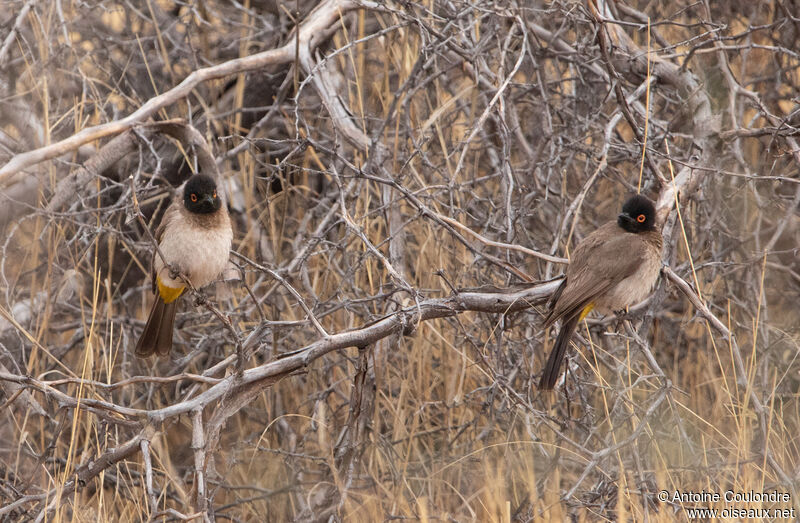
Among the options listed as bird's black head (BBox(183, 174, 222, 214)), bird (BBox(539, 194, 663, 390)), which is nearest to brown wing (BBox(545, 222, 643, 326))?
bird (BBox(539, 194, 663, 390))

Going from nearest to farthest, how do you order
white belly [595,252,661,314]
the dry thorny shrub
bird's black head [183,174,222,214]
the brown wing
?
the brown wing → white belly [595,252,661,314] → the dry thorny shrub → bird's black head [183,174,222,214]

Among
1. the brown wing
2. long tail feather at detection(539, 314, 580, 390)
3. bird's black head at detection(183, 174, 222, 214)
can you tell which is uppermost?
bird's black head at detection(183, 174, 222, 214)

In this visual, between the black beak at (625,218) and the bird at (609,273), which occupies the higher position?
the black beak at (625,218)

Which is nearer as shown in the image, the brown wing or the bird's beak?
the brown wing

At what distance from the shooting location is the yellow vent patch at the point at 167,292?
462cm

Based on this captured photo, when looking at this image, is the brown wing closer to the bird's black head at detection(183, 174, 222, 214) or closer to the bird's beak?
the bird's beak

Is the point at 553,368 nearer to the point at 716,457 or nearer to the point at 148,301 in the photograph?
the point at 716,457

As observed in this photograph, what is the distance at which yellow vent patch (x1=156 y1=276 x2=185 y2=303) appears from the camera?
462 centimetres

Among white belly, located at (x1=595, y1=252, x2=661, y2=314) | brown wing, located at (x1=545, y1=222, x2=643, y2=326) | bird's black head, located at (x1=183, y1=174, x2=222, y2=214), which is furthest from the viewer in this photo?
bird's black head, located at (x1=183, y1=174, x2=222, y2=214)

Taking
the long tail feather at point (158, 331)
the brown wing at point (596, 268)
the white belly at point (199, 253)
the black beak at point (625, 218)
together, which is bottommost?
the long tail feather at point (158, 331)

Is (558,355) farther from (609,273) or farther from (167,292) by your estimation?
(167,292)

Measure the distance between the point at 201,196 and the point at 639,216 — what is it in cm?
216

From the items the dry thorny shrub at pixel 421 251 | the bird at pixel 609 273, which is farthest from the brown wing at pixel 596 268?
the dry thorny shrub at pixel 421 251

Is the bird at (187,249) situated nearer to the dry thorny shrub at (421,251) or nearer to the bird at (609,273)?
the dry thorny shrub at (421,251)
